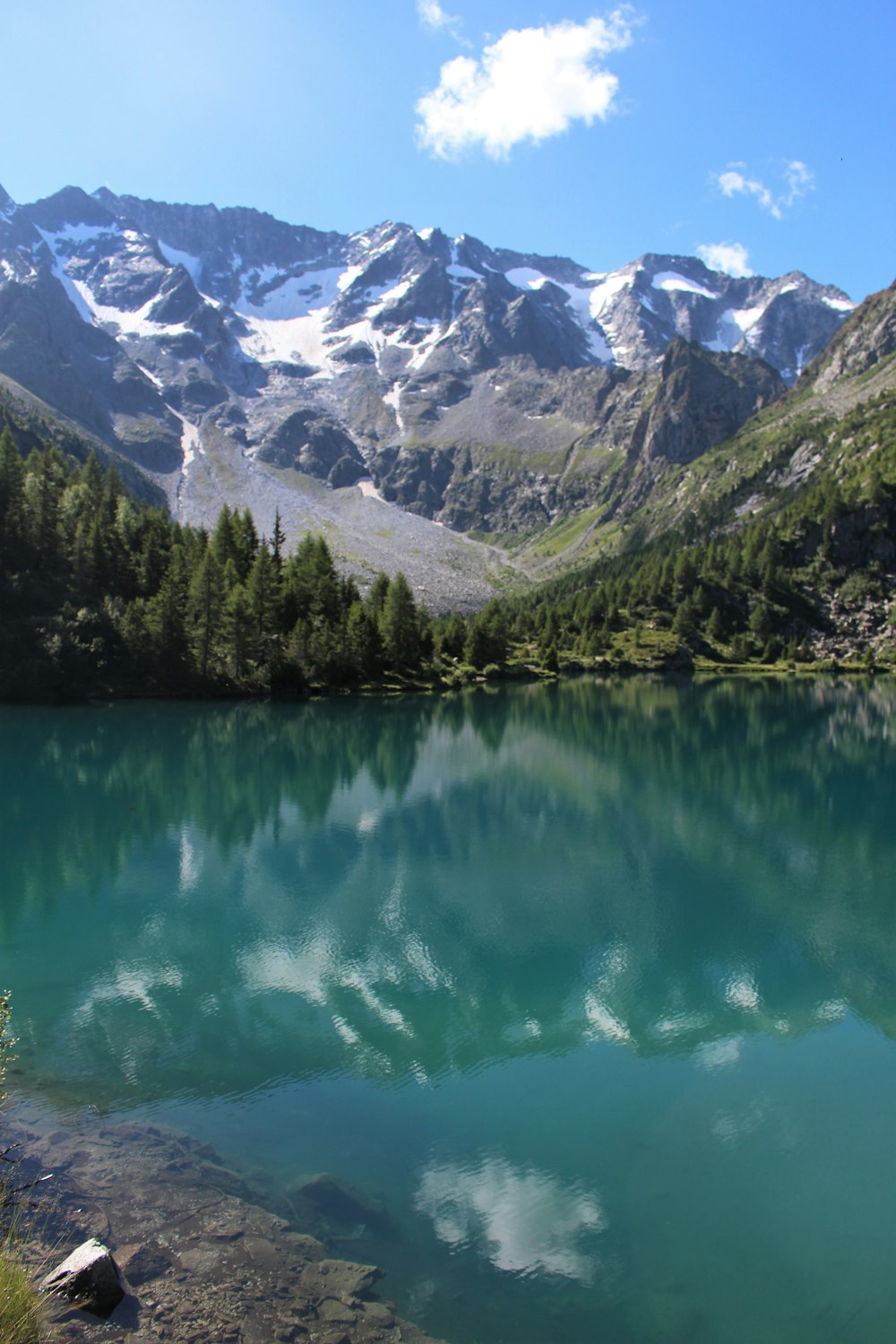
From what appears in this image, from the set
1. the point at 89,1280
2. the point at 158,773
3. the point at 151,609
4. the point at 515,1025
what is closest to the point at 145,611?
the point at 151,609

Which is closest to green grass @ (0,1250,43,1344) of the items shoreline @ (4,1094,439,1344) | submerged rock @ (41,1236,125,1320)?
shoreline @ (4,1094,439,1344)

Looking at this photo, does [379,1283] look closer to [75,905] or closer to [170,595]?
[75,905]

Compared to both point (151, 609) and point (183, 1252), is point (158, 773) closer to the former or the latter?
point (183, 1252)

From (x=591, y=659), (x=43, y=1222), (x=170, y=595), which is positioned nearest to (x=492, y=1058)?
(x=43, y=1222)

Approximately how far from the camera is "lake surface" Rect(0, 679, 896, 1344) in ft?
36.0

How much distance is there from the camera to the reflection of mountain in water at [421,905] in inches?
685

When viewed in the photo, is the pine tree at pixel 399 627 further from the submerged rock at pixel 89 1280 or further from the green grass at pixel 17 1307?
the green grass at pixel 17 1307

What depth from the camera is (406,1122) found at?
14008mm

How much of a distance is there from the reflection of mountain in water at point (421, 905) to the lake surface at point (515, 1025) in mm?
130

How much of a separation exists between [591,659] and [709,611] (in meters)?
30.4

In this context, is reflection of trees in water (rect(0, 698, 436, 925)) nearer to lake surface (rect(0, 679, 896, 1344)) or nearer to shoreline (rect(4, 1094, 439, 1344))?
lake surface (rect(0, 679, 896, 1344))

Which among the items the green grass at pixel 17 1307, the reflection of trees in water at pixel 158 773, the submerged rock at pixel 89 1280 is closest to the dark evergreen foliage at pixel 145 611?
the reflection of trees in water at pixel 158 773

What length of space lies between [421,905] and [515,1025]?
8562mm

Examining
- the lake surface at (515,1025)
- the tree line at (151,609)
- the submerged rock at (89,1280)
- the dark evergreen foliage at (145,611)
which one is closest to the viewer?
the submerged rock at (89,1280)
